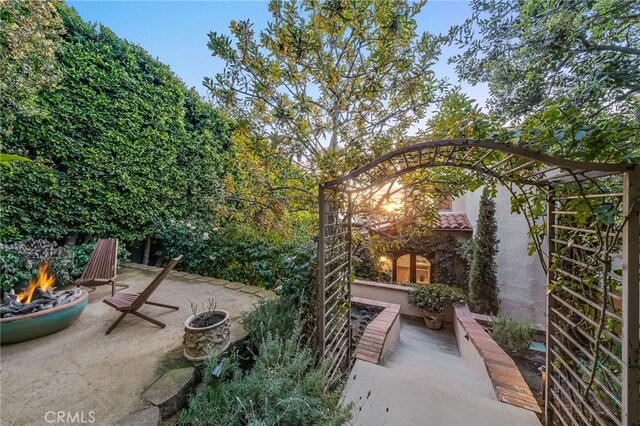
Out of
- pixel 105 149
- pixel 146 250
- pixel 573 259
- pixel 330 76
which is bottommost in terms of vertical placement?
pixel 146 250

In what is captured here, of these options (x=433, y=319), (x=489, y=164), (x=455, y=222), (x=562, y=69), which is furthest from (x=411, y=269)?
(x=489, y=164)

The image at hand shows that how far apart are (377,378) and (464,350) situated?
7.68 feet

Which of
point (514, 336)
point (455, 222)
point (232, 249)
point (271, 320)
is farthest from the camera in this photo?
point (455, 222)

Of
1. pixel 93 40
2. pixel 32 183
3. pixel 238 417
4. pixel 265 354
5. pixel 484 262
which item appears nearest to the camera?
pixel 238 417

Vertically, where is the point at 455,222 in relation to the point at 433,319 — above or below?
above

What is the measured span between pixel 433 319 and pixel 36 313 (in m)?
5.90

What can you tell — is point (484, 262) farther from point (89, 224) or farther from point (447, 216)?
point (89, 224)

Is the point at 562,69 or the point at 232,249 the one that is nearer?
the point at 562,69

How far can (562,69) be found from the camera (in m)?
3.04

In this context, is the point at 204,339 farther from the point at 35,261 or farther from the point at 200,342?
the point at 35,261

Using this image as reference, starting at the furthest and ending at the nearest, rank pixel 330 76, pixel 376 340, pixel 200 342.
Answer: pixel 376 340 < pixel 330 76 < pixel 200 342

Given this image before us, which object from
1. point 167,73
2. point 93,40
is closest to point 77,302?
point 93,40

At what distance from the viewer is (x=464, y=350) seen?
150 inches

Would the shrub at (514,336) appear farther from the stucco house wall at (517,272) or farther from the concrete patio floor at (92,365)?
the concrete patio floor at (92,365)
